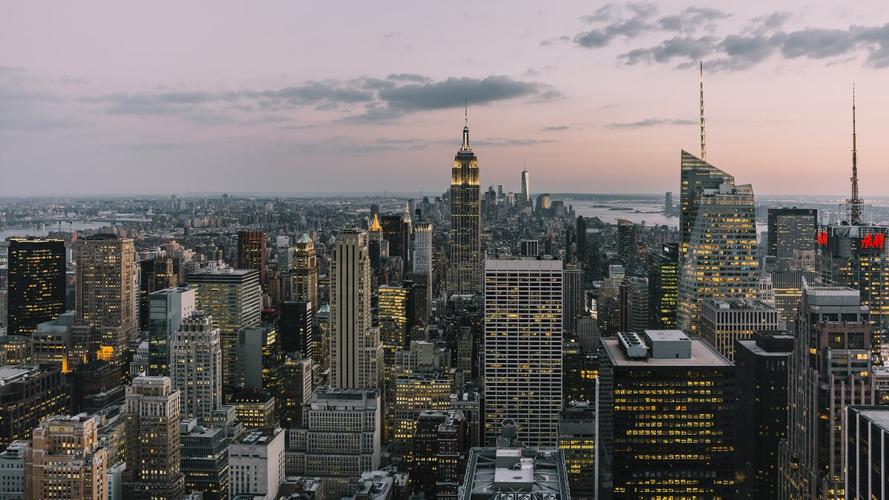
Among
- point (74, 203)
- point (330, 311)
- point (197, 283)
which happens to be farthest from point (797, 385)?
point (197, 283)

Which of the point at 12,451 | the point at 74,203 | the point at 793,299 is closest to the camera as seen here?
the point at 12,451

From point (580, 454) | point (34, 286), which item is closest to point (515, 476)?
point (580, 454)

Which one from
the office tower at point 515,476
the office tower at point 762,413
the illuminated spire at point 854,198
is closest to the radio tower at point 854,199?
the illuminated spire at point 854,198

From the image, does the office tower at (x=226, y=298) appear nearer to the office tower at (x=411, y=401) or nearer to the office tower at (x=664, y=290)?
the office tower at (x=411, y=401)

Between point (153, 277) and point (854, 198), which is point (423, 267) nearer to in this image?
point (153, 277)

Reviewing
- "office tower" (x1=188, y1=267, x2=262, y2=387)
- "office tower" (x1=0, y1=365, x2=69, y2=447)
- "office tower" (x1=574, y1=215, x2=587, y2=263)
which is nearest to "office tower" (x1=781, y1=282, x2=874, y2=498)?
"office tower" (x1=0, y1=365, x2=69, y2=447)

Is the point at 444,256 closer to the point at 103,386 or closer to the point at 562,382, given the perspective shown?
the point at 562,382

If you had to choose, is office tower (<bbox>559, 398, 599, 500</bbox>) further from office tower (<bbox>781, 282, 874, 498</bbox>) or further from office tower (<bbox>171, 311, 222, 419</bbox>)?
office tower (<bbox>171, 311, 222, 419</bbox>)
